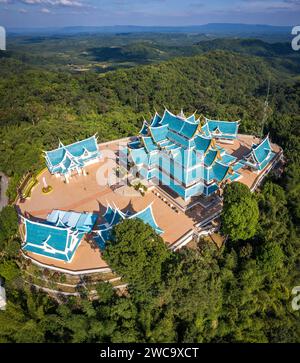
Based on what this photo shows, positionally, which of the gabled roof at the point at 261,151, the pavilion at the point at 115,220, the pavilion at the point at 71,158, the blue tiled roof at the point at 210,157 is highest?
the blue tiled roof at the point at 210,157

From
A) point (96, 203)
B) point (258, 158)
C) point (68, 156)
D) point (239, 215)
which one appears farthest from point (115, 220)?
point (258, 158)

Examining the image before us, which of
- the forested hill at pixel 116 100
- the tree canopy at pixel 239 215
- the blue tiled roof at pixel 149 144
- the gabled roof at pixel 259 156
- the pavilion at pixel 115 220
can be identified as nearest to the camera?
the tree canopy at pixel 239 215

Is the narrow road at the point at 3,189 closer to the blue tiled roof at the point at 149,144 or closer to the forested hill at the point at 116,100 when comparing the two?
the forested hill at the point at 116,100

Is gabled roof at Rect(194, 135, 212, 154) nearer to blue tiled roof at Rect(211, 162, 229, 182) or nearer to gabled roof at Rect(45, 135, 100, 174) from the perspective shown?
blue tiled roof at Rect(211, 162, 229, 182)

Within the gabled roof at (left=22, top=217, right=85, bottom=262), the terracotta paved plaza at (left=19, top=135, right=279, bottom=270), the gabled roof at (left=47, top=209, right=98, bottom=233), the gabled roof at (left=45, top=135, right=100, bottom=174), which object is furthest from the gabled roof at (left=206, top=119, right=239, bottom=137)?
the gabled roof at (left=22, top=217, right=85, bottom=262)

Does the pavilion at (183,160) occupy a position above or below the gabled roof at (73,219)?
above

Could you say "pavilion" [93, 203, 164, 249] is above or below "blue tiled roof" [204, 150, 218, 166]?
below

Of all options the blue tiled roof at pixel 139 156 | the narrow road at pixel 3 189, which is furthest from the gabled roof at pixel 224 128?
the narrow road at pixel 3 189
